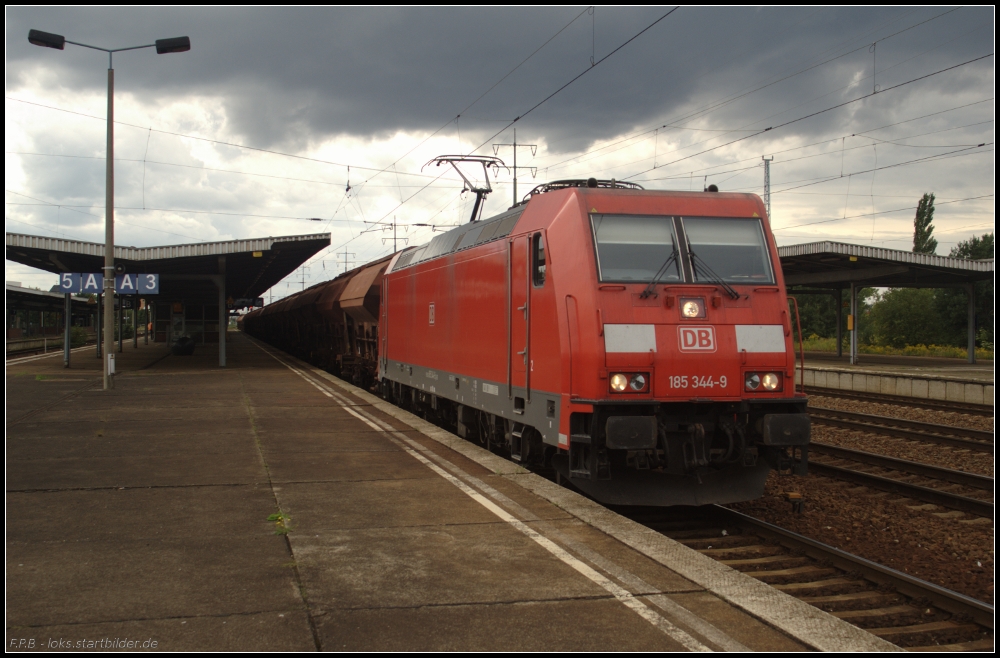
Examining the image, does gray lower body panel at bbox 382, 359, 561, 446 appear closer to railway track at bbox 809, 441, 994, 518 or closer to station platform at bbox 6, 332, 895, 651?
station platform at bbox 6, 332, 895, 651

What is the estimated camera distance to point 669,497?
287 inches

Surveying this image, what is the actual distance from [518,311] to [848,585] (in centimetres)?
418

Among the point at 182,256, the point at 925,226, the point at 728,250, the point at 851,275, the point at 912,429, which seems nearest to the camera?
the point at 728,250

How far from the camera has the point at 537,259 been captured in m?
8.11

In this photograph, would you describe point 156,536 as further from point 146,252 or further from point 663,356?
point 146,252

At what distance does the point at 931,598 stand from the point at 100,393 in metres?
17.2

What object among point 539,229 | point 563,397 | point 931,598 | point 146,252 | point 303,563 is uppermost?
point 146,252

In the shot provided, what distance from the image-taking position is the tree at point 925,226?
64.5m

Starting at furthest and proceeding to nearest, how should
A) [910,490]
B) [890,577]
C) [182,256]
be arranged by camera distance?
[182,256] → [910,490] → [890,577]

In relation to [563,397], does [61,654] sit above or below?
below

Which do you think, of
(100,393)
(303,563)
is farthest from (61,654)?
(100,393)

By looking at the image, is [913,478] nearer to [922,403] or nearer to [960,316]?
[922,403]

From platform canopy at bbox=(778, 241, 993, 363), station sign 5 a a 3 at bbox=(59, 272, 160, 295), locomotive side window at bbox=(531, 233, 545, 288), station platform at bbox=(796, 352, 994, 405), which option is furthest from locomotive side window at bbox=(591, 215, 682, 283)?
station sign 5 a a 3 at bbox=(59, 272, 160, 295)

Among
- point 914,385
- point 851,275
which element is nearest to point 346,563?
point 914,385
